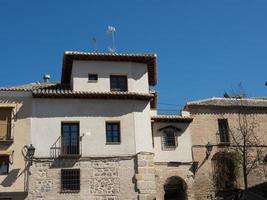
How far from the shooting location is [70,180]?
2542 cm

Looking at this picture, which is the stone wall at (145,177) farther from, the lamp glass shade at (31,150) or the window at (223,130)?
the window at (223,130)

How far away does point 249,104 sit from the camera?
34.2 metres

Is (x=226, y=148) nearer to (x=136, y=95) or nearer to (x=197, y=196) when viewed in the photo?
(x=197, y=196)

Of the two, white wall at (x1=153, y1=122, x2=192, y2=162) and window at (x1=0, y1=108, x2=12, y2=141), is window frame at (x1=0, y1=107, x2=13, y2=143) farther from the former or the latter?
white wall at (x1=153, y1=122, x2=192, y2=162)

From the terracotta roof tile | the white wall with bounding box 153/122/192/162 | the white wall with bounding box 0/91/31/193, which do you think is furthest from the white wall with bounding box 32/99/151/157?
the white wall with bounding box 153/122/192/162

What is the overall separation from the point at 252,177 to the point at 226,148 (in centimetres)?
260

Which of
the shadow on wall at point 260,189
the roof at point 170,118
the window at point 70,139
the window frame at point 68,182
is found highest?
the roof at point 170,118

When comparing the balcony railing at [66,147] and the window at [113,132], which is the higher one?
the window at [113,132]

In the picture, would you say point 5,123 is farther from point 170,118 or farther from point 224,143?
point 224,143

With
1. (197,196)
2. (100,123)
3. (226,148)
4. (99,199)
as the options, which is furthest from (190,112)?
(99,199)

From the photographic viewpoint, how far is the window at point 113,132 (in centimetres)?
2656

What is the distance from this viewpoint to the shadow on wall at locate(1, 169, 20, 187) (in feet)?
80.8

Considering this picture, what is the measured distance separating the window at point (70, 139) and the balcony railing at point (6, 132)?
274 centimetres

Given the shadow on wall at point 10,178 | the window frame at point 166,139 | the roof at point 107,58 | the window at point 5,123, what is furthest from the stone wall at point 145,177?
the window at point 5,123
